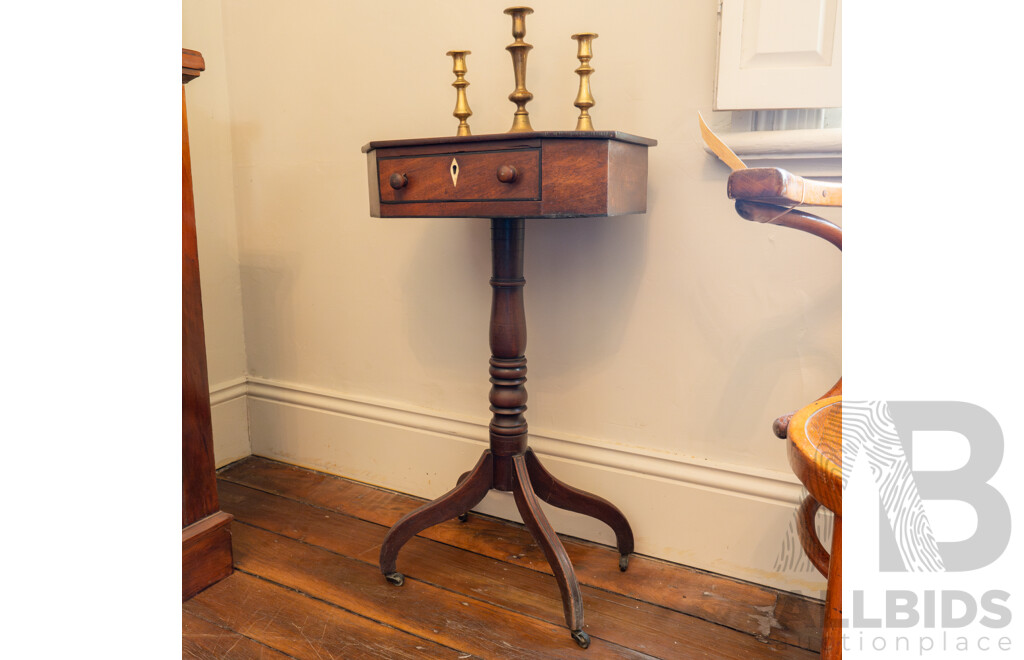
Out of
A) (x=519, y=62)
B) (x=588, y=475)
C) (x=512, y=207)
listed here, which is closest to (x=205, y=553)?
(x=588, y=475)

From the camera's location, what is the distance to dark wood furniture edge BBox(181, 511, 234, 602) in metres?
1.35

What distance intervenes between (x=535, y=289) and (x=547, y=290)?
3 cm

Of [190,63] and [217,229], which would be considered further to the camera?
[217,229]

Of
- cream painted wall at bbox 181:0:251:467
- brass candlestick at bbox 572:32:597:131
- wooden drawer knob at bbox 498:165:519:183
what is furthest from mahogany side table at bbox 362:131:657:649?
cream painted wall at bbox 181:0:251:467

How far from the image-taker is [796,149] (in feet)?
4.05

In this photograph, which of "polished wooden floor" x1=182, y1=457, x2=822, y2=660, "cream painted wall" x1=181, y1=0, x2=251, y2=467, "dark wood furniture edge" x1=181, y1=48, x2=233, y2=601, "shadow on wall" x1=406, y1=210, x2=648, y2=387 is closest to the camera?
"polished wooden floor" x1=182, y1=457, x2=822, y2=660

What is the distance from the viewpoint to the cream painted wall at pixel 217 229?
184 centimetres

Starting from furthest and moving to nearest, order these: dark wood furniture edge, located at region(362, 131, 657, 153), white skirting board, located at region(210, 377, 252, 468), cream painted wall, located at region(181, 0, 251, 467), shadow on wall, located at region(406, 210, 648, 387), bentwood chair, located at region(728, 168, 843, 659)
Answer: white skirting board, located at region(210, 377, 252, 468) → cream painted wall, located at region(181, 0, 251, 467) → shadow on wall, located at region(406, 210, 648, 387) → dark wood furniture edge, located at region(362, 131, 657, 153) → bentwood chair, located at region(728, 168, 843, 659)

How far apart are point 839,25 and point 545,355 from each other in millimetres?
863

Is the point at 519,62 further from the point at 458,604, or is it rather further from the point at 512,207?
the point at 458,604

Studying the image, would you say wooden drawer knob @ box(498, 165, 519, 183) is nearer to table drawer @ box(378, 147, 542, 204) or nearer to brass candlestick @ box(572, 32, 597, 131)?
table drawer @ box(378, 147, 542, 204)

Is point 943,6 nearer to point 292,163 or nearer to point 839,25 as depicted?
point 839,25
